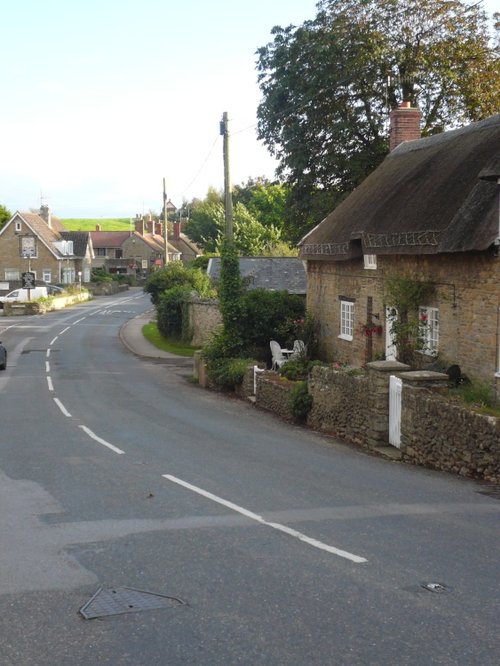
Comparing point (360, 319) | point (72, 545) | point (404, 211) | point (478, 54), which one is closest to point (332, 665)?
point (72, 545)

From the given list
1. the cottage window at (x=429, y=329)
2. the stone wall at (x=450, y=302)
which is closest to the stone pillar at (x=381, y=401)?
the stone wall at (x=450, y=302)

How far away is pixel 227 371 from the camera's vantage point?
91.6 feet

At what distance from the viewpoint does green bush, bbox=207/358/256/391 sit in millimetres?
27141

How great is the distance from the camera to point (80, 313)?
7562 cm

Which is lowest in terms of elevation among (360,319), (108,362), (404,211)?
(108,362)

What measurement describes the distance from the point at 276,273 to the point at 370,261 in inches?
630

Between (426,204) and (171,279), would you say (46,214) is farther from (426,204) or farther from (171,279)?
(426,204)

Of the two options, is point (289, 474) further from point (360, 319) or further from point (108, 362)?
point (108, 362)

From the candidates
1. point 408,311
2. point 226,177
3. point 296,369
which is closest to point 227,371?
point 296,369

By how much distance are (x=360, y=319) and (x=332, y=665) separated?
20228mm

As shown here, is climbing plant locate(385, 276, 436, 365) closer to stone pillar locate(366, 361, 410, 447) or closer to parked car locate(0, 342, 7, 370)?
stone pillar locate(366, 361, 410, 447)

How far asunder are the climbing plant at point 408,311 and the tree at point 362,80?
610 inches

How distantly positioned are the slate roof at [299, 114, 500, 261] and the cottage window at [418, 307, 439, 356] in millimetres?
1657

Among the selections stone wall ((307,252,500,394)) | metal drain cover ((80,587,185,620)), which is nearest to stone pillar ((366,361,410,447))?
stone wall ((307,252,500,394))
